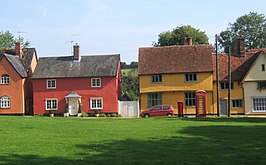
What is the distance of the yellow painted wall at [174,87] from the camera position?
53.5m

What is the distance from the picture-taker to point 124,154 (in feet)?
50.3

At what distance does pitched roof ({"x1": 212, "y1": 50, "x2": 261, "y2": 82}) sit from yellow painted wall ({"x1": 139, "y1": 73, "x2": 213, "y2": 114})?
1.78 m

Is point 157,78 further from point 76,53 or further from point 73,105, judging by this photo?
point 76,53

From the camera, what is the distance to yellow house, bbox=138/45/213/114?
176 ft

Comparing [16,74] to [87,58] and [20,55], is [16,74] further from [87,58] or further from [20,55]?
[87,58]

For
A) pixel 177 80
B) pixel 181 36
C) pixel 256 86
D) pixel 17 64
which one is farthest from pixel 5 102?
pixel 181 36

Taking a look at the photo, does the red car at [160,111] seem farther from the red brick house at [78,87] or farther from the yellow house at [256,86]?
the yellow house at [256,86]

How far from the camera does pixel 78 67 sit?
56.6 meters

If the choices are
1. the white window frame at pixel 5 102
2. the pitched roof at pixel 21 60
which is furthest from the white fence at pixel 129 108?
the white window frame at pixel 5 102

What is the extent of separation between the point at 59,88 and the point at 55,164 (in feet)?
141

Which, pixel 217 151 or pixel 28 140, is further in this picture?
pixel 28 140

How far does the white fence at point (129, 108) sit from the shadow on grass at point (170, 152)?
3383 centimetres

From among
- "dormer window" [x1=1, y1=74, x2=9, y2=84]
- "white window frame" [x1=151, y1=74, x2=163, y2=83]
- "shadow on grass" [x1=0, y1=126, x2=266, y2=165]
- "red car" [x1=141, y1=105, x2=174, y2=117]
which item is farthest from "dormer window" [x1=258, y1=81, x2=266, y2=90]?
"shadow on grass" [x1=0, y1=126, x2=266, y2=165]

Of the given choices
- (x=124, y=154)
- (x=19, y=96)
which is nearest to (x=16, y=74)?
(x=19, y=96)
